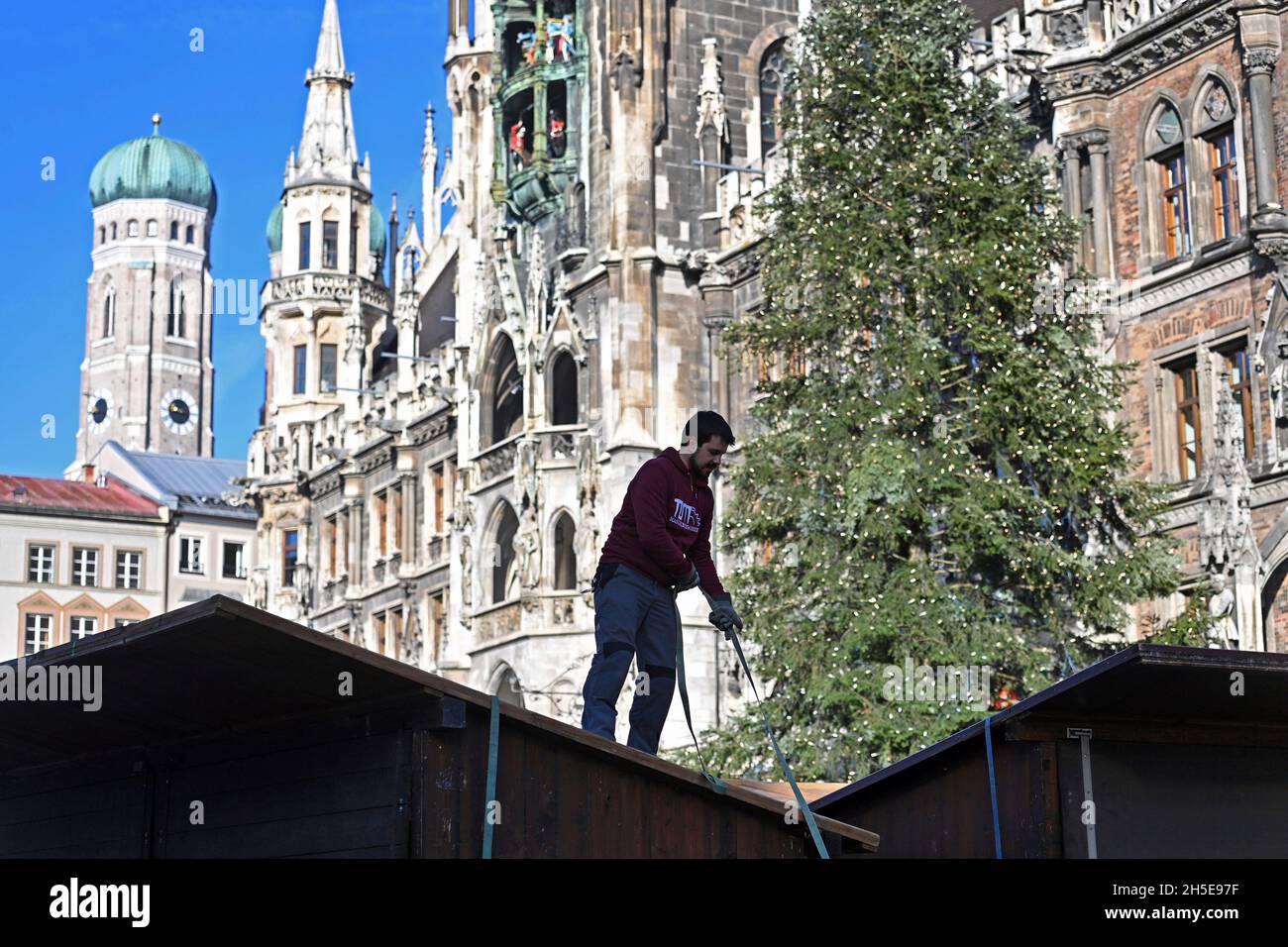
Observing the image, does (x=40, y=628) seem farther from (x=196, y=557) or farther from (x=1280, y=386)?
(x=1280, y=386)

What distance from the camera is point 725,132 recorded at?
122ft

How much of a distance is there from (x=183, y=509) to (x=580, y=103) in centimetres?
3774

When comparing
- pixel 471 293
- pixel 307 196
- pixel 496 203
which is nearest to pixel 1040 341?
pixel 496 203

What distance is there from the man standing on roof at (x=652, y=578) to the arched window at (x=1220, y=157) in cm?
1685

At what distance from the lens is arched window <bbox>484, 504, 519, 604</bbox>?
130 ft

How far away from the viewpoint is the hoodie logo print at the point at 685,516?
413 inches

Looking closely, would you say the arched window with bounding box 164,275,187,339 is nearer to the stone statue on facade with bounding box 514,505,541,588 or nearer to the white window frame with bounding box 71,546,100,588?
the white window frame with bounding box 71,546,100,588

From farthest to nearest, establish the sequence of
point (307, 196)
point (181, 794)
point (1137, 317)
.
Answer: point (307, 196) < point (1137, 317) < point (181, 794)

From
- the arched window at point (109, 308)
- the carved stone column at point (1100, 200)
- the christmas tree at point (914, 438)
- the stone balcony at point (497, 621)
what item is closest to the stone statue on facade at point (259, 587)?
the stone balcony at point (497, 621)

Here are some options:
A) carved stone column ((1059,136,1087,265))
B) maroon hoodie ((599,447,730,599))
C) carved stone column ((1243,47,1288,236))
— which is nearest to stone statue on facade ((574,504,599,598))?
carved stone column ((1059,136,1087,265))

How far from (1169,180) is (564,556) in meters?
14.1

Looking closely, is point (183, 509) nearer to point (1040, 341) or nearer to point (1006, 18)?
point (1006, 18)

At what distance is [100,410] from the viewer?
135 metres

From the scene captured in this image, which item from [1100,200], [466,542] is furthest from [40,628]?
[1100,200]
